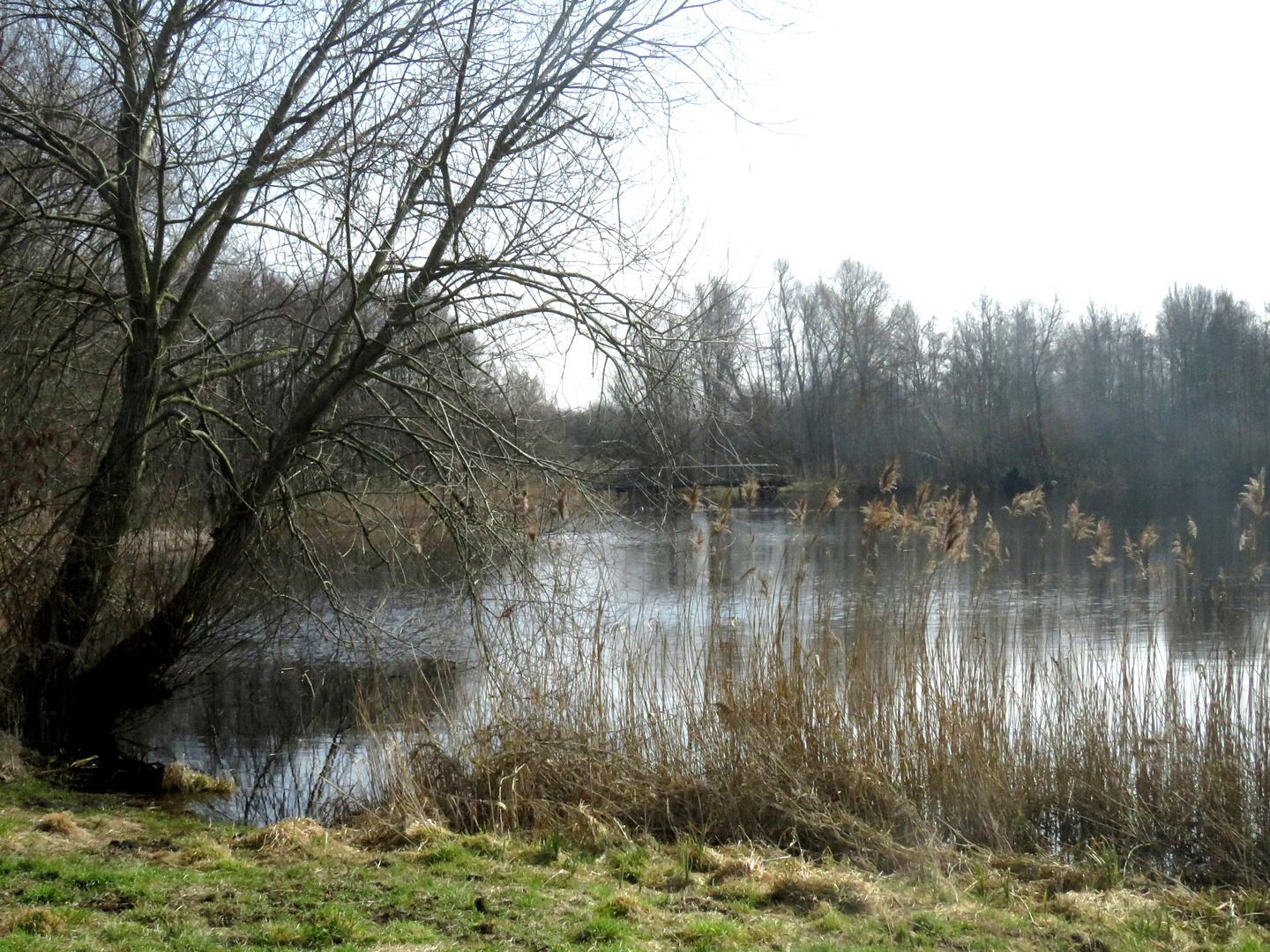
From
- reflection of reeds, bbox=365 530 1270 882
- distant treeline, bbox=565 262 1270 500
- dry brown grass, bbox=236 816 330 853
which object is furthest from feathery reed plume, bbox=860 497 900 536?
distant treeline, bbox=565 262 1270 500

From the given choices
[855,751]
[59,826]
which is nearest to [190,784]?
[59,826]

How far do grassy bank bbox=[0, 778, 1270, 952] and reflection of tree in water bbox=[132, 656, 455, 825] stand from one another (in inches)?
54.6

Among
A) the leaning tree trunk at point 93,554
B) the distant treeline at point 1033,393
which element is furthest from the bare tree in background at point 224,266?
the distant treeline at point 1033,393

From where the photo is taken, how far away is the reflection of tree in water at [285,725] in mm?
7055

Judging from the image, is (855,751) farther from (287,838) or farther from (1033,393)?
(1033,393)

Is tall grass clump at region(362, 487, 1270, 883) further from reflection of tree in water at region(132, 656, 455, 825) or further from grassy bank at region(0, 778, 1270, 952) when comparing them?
reflection of tree in water at region(132, 656, 455, 825)

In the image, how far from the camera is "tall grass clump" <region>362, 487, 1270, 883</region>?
224 inches

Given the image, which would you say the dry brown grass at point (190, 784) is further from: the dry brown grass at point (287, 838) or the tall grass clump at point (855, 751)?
the dry brown grass at point (287, 838)

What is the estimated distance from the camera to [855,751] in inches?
246

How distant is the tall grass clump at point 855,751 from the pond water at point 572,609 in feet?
1.17

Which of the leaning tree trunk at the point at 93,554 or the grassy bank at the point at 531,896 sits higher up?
the leaning tree trunk at the point at 93,554

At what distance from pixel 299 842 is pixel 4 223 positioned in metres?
4.96

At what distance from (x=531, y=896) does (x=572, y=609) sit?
315 cm

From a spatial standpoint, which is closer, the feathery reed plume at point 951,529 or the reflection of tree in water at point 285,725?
the reflection of tree in water at point 285,725
